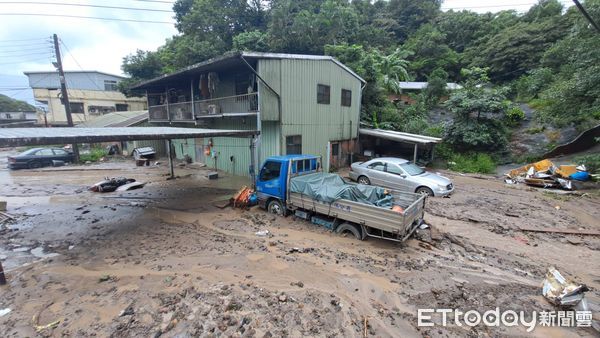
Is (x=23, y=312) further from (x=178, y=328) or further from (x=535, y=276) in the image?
(x=535, y=276)

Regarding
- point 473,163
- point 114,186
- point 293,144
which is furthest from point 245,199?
point 473,163

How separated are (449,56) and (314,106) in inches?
977

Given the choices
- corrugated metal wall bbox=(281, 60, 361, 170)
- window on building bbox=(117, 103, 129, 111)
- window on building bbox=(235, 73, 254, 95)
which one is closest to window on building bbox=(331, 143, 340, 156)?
corrugated metal wall bbox=(281, 60, 361, 170)

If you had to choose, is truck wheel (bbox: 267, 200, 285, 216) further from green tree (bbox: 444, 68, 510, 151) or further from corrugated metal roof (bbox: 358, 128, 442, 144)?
green tree (bbox: 444, 68, 510, 151)

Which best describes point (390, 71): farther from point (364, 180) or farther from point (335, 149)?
point (364, 180)

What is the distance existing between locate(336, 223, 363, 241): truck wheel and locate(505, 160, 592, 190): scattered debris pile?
10.2 meters

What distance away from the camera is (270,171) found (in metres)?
8.02

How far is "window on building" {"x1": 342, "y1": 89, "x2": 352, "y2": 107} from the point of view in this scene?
602 inches

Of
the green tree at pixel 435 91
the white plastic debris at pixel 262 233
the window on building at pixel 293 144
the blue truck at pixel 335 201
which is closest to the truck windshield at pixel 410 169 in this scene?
the blue truck at pixel 335 201

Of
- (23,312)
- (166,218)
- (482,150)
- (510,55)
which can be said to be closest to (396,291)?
(23,312)

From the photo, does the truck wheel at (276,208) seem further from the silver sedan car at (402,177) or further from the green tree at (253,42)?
the green tree at (253,42)

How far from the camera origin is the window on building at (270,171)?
7.78 metres

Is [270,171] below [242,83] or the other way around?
below

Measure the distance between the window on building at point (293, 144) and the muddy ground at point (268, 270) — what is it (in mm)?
4466
